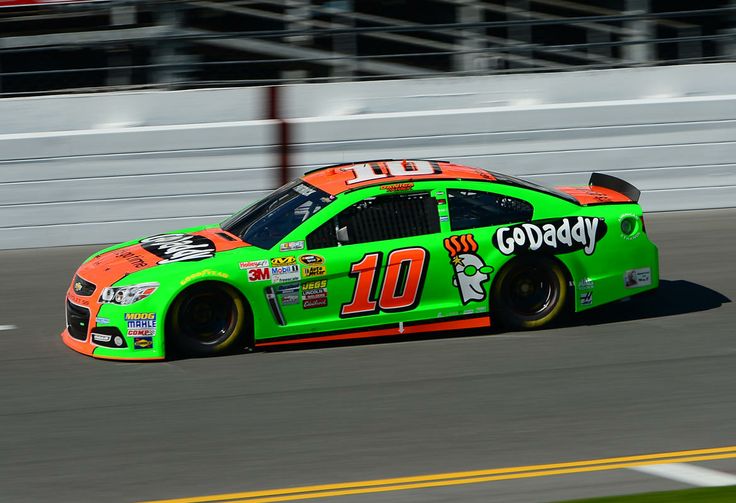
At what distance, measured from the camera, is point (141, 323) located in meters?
7.91

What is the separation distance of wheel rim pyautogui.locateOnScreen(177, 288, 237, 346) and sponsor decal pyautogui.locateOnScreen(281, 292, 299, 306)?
1.14 feet

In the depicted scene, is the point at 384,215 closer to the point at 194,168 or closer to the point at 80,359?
the point at 80,359

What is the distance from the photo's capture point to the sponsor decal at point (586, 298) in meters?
8.73

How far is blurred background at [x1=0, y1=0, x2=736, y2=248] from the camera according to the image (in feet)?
40.8

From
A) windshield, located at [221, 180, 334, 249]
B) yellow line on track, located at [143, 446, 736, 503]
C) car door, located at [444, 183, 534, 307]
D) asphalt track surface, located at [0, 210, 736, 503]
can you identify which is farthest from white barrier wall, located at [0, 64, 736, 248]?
yellow line on track, located at [143, 446, 736, 503]

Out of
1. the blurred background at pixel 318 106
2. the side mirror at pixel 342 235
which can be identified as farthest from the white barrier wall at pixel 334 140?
the side mirror at pixel 342 235

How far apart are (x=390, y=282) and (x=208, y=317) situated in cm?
135

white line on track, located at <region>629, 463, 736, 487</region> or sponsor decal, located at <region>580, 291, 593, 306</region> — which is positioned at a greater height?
sponsor decal, located at <region>580, 291, 593, 306</region>

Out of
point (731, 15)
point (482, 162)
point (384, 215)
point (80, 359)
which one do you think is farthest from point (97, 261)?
point (731, 15)

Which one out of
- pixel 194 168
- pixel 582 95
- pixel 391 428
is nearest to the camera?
pixel 391 428

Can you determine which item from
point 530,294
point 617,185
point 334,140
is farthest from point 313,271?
point 334,140

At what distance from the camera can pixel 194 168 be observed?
41.1 ft

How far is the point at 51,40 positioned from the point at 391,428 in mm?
9761

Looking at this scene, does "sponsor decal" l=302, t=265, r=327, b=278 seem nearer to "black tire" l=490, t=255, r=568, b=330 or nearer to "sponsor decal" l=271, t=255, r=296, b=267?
"sponsor decal" l=271, t=255, r=296, b=267
